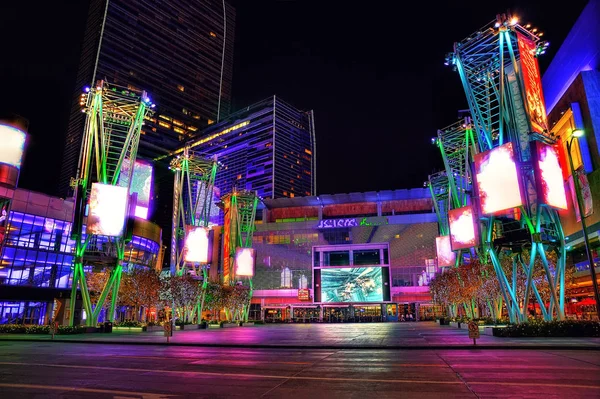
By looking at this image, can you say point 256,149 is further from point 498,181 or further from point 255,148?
point 498,181

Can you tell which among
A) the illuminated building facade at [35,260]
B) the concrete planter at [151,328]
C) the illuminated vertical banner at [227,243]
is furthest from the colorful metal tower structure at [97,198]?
the illuminated vertical banner at [227,243]

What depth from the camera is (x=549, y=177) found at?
1037 inches

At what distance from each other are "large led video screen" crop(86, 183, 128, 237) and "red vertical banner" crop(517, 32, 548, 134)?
114 feet

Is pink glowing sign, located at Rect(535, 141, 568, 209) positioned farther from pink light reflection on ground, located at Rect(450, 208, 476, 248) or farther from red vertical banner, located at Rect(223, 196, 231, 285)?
red vertical banner, located at Rect(223, 196, 231, 285)

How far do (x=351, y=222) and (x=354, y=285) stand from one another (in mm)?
14961

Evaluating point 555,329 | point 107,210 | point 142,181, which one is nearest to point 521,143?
point 555,329

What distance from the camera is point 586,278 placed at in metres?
54.1

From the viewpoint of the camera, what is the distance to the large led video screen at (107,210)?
36.8 m

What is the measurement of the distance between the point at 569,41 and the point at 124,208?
53873mm

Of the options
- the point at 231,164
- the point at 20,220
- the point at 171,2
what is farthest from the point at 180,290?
the point at 171,2

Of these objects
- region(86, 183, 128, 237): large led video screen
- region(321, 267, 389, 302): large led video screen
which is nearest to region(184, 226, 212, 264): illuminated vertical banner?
region(86, 183, 128, 237): large led video screen

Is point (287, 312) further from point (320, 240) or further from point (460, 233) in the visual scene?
point (460, 233)

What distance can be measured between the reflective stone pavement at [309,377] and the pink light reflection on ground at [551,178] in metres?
13.4

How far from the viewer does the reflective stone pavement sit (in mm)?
8695
